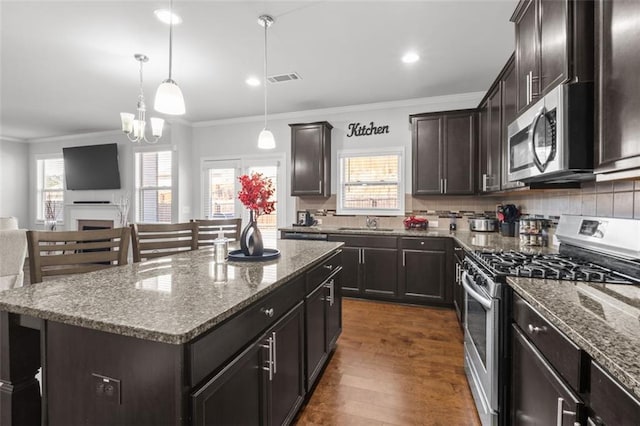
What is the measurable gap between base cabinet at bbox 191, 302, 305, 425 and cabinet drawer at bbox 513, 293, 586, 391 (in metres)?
1.04

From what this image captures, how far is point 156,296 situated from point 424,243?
3.14 metres

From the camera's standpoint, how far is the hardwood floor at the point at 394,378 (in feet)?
5.95

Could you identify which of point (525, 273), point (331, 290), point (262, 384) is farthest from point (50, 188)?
point (525, 273)

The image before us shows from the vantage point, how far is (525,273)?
4.81 ft

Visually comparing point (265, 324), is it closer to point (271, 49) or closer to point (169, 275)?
point (169, 275)

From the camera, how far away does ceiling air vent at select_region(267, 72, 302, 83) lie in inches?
139

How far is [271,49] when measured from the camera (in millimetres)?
2971

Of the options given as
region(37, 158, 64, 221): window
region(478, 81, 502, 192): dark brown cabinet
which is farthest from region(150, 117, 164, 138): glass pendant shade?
region(37, 158, 64, 221): window

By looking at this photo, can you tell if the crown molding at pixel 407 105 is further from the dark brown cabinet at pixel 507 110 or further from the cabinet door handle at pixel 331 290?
the cabinet door handle at pixel 331 290

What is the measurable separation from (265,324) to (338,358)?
145cm

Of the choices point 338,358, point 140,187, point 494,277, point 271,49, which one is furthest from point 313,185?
point 140,187

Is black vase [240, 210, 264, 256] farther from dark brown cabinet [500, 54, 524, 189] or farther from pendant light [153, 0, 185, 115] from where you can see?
dark brown cabinet [500, 54, 524, 189]

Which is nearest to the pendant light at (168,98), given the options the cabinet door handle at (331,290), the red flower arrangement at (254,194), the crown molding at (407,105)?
the red flower arrangement at (254,194)

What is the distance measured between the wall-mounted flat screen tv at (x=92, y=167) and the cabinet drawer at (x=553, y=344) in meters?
6.93
